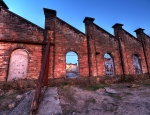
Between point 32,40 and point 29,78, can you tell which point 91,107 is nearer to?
point 29,78

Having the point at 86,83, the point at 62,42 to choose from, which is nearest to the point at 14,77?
the point at 62,42

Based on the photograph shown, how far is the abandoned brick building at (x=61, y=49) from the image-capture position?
6961mm

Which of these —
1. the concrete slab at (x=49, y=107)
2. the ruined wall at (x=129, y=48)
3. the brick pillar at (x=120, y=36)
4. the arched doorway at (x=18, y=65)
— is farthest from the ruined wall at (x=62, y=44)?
the ruined wall at (x=129, y=48)

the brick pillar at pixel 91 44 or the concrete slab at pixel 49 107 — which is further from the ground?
the brick pillar at pixel 91 44

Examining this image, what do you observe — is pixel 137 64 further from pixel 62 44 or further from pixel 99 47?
pixel 62 44

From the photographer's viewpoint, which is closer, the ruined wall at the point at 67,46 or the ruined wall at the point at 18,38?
the ruined wall at the point at 18,38

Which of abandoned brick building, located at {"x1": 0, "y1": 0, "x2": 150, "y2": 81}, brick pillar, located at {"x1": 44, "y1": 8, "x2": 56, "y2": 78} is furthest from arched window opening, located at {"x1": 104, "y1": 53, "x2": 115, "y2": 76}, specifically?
brick pillar, located at {"x1": 44, "y1": 8, "x2": 56, "y2": 78}

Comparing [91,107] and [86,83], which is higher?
[86,83]

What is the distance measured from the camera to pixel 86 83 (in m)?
7.76

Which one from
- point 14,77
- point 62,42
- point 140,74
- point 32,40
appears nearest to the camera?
point 14,77

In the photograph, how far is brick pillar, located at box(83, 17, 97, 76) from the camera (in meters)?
8.50

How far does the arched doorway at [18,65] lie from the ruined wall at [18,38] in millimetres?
220

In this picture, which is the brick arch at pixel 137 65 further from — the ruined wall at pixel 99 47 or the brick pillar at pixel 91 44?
the brick pillar at pixel 91 44

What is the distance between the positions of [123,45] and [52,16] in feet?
24.2
